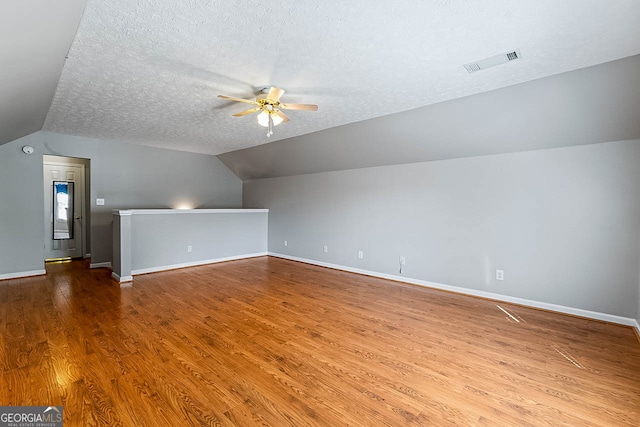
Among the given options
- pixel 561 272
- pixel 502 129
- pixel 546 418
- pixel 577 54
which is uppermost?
pixel 577 54

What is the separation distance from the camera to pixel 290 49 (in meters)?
2.29

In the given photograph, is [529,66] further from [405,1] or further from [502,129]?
[405,1]

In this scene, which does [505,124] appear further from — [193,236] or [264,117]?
[193,236]

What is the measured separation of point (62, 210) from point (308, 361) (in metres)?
6.81

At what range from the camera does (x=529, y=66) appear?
2.49 metres

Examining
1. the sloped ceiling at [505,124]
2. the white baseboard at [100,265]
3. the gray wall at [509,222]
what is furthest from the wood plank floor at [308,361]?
the sloped ceiling at [505,124]

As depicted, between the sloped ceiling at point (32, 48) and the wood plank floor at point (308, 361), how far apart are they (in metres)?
2.21

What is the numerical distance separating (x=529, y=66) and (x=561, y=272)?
2455mm

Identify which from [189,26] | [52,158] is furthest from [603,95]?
[52,158]

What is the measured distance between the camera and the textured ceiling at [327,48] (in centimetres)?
181

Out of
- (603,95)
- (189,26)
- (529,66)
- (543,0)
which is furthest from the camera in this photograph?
(603,95)

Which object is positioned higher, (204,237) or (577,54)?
(577,54)

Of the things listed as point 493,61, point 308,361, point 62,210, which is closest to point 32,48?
point 308,361

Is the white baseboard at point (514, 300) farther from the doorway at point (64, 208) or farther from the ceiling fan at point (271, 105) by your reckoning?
the doorway at point (64, 208)
